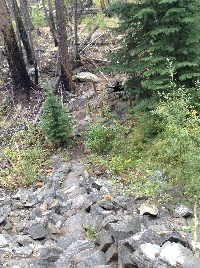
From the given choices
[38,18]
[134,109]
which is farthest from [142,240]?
[38,18]

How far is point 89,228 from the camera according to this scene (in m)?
6.75

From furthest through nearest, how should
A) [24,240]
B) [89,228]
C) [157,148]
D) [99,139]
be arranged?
[99,139], [157,148], [89,228], [24,240]

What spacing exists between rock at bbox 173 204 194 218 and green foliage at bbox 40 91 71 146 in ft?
19.2

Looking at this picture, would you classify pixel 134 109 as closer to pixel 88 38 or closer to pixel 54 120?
pixel 54 120

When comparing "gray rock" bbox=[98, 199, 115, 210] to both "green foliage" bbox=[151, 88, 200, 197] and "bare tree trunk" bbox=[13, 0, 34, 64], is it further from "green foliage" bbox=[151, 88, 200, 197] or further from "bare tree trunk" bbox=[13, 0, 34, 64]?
"bare tree trunk" bbox=[13, 0, 34, 64]

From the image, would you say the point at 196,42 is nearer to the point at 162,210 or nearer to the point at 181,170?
the point at 181,170

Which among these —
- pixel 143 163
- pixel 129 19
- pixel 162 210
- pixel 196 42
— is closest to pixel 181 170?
pixel 162 210

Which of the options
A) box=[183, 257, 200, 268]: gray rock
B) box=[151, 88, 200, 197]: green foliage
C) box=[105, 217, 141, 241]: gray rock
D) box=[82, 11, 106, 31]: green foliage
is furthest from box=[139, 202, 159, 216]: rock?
box=[82, 11, 106, 31]: green foliage

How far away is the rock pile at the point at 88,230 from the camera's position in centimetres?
486

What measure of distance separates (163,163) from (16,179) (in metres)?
4.53

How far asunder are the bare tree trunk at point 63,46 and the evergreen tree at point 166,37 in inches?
192

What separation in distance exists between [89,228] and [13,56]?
981 cm

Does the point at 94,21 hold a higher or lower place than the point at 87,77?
higher

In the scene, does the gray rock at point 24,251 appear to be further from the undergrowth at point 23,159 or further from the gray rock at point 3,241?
the undergrowth at point 23,159
